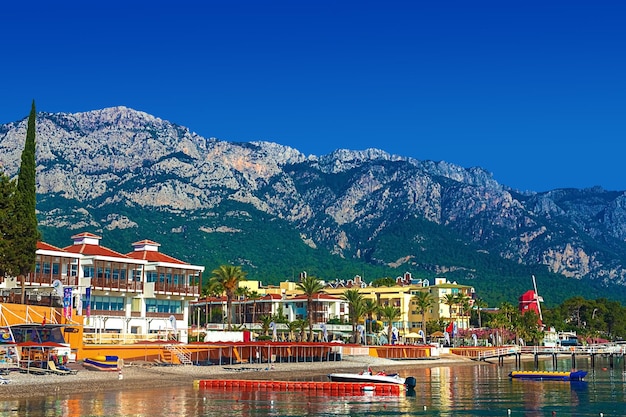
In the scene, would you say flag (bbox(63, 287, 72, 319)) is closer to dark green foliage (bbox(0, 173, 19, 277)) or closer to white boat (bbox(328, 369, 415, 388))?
dark green foliage (bbox(0, 173, 19, 277))

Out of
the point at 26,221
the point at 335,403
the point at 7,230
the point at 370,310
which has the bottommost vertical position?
the point at 335,403

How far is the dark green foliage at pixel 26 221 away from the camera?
73375 mm

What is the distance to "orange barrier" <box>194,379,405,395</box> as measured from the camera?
7015 centimetres

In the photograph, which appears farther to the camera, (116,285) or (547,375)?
(116,285)

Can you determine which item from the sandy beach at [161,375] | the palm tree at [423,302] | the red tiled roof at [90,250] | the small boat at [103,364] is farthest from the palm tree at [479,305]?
the small boat at [103,364]

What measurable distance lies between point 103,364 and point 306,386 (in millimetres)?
18206

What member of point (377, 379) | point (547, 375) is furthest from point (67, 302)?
point (547, 375)

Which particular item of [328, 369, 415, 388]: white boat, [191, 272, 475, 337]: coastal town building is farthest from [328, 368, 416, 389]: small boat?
[191, 272, 475, 337]: coastal town building

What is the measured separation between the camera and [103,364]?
70.2m

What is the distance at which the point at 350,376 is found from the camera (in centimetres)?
7438

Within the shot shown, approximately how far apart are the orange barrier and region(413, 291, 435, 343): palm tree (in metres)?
83.7

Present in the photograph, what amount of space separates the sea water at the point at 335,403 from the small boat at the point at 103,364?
584cm

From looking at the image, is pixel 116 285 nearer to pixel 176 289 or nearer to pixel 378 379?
pixel 176 289

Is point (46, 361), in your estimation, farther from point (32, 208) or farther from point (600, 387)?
point (600, 387)
